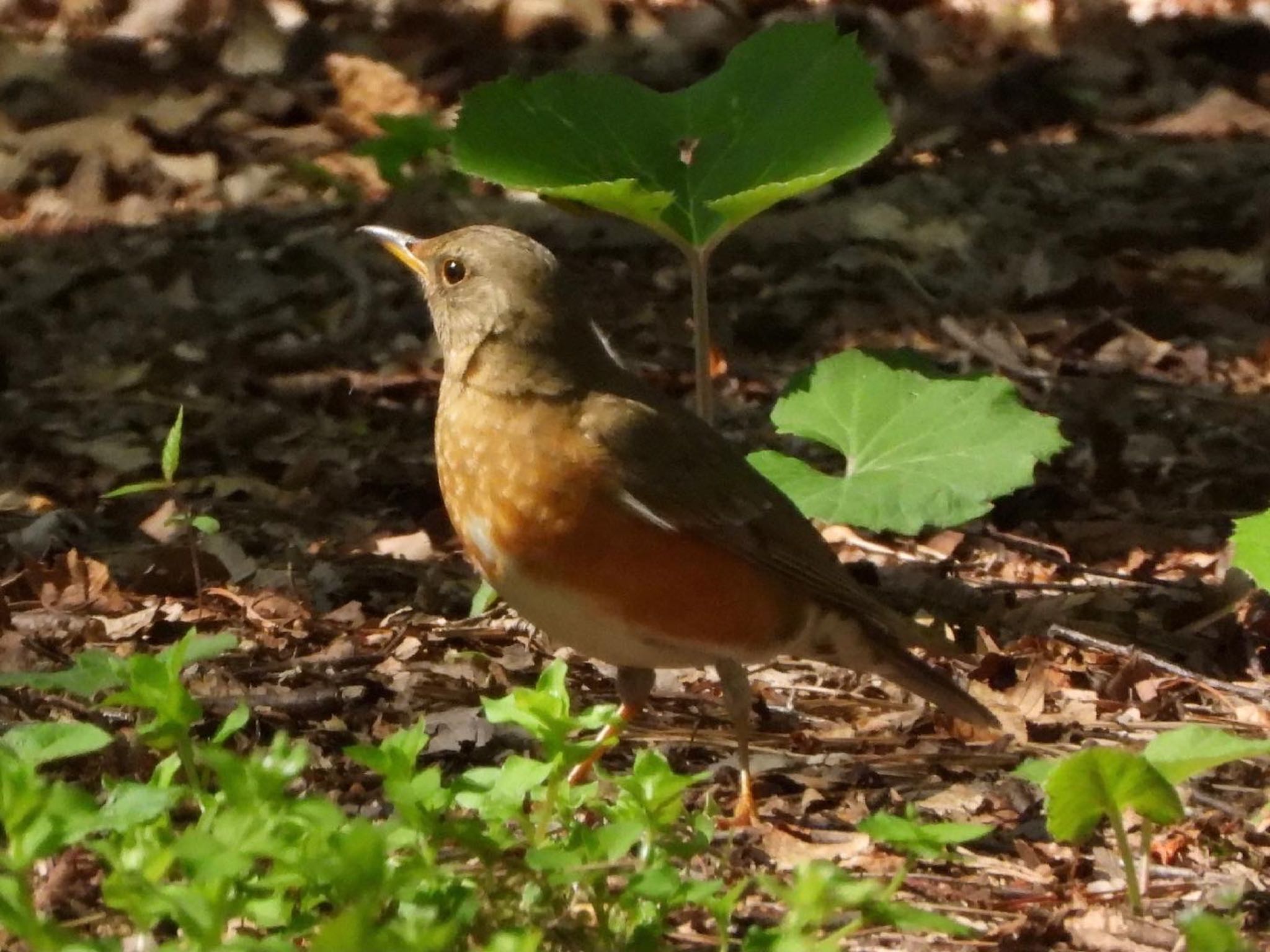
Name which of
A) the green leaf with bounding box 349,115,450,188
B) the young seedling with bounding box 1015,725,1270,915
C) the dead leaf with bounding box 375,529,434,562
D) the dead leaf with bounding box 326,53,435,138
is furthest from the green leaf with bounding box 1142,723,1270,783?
the dead leaf with bounding box 326,53,435,138

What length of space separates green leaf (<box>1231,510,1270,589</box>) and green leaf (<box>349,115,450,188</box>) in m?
4.23

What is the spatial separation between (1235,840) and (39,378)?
13.7 feet

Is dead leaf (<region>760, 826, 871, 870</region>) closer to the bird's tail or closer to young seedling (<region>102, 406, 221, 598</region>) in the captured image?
the bird's tail

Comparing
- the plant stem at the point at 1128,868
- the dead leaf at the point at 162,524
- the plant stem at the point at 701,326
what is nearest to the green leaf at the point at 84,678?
the plant stem at the point at 1128,868

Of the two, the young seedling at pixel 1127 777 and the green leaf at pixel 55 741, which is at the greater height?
the green leaf at pixel 55 741

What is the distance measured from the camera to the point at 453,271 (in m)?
4.51

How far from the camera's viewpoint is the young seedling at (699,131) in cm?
506

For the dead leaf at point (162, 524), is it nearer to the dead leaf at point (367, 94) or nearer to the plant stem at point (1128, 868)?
the plant stem at point (1128, 868)

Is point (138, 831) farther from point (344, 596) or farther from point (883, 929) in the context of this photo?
point (344, 596)

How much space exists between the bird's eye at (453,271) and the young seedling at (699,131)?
489 mm

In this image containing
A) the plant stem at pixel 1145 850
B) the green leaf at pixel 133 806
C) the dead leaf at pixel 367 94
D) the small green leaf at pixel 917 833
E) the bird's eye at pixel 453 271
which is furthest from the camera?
the dead leaf at pixel 367 94

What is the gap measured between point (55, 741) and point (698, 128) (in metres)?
2.80

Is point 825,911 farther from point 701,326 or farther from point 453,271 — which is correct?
point 701,326

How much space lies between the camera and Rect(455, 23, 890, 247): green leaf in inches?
199
